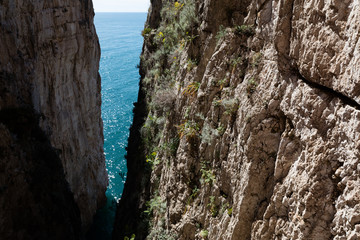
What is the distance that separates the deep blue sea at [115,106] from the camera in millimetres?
19953

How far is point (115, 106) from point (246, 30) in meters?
30.6

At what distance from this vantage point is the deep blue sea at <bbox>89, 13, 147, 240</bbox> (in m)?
20.0

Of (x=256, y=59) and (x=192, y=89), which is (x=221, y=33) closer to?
(x=256, y=59)

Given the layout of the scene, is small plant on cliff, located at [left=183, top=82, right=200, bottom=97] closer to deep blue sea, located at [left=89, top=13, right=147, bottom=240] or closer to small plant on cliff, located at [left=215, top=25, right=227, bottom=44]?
small plant on cliff, located at [left=215, top=25, right=227, bottom=44]

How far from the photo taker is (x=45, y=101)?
12.7 m

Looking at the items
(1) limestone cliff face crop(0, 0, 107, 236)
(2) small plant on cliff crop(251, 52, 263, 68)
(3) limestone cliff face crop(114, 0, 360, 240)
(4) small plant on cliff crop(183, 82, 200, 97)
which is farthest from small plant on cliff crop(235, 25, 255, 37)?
(1) limestone cliff face crop(0, 0, 107, 236)

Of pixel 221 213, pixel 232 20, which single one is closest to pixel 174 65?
pixel 232 20

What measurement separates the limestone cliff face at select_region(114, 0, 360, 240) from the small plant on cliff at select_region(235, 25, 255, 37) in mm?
25

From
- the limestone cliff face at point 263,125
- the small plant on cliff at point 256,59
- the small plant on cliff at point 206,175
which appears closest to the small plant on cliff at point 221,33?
the limestone cliff face at point 263,125

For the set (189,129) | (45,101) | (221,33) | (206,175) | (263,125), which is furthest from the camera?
(45,101)

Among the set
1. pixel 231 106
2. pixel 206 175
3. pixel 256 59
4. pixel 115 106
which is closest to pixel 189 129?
pixel 206 175

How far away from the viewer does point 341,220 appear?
3.49m

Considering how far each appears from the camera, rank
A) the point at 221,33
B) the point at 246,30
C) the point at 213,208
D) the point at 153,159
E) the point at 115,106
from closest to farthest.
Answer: the point at 246,30 → the point at 213,208 → the point at 221,33 → the point at 153,159 → the point at 115,106

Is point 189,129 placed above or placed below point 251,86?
below
